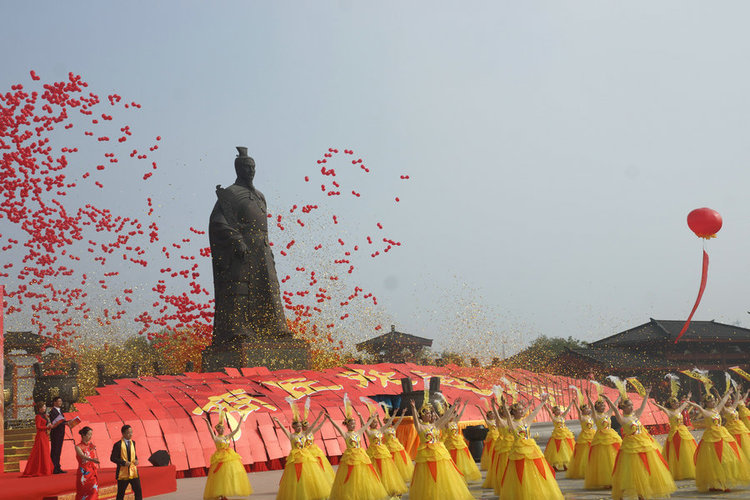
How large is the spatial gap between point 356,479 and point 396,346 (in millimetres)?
37567

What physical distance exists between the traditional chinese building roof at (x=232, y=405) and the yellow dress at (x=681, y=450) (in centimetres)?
856

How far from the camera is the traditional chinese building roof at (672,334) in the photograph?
40.5m

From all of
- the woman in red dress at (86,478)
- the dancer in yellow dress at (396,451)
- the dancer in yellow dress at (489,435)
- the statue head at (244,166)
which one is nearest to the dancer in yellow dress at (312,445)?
the dancer in yellow dress at (396,451)

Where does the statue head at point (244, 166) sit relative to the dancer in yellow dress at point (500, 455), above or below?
above

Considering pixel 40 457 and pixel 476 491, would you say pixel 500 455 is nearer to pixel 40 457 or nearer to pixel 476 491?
pixel 476 491

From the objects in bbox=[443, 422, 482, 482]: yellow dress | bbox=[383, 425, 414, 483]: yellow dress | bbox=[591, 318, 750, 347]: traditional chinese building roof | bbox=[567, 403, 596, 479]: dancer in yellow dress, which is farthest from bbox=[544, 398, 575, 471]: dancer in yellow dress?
bbox=[591, 318, 750, 347]: traditional chinese building roof

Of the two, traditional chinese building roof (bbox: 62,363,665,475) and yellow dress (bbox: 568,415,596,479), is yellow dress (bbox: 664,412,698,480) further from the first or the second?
traditional chinese building roof (bbox: 62,363,665,475)

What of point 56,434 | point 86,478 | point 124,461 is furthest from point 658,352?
point 86,478

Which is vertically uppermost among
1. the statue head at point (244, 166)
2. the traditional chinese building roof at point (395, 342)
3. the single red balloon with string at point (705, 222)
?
the statue head at point (244, 166)

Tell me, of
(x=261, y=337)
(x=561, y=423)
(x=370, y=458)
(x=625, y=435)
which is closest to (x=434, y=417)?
(x=370, y=458)

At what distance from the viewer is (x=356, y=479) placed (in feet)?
34.7

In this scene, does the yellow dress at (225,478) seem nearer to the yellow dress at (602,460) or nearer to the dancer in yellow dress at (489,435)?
the dancer in yellow dress at (489,435)

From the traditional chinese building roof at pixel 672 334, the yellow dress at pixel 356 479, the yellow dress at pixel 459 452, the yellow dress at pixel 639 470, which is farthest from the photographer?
Answer: the traditional chinese building roof at pixel 672 334

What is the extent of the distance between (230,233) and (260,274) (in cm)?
182
